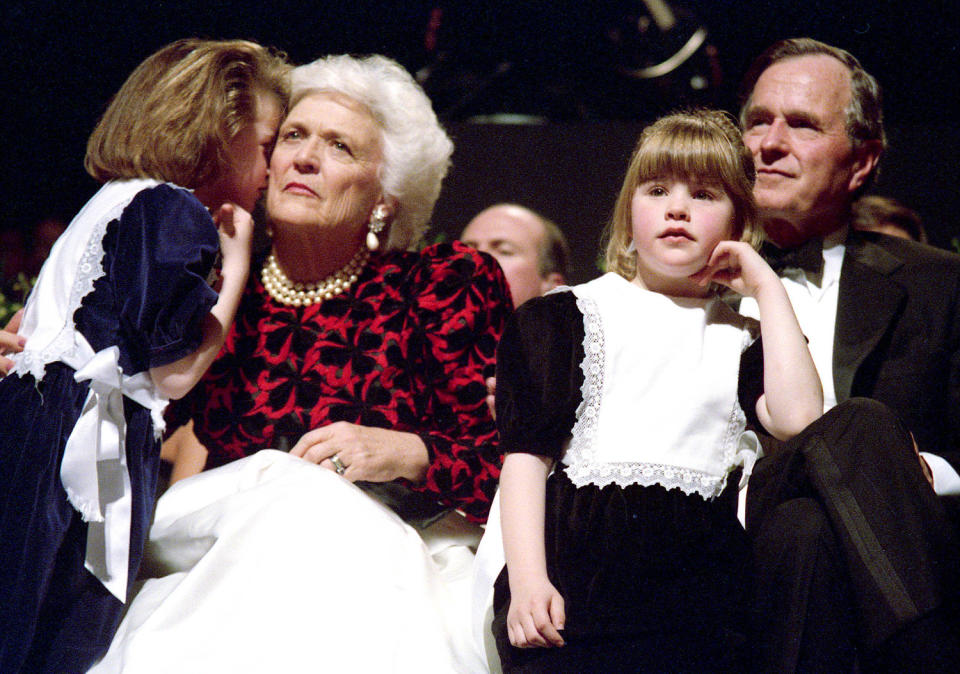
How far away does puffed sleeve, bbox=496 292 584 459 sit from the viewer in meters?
1.72

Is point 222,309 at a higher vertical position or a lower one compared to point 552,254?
higher

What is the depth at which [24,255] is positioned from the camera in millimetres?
3422

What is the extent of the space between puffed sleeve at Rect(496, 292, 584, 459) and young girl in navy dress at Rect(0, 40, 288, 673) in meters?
0.54

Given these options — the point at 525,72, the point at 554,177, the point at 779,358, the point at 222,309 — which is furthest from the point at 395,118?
the point at 525,72

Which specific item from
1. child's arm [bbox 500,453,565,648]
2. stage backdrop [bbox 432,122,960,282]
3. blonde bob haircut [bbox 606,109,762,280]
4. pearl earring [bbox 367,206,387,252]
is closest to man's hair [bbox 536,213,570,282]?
stage backdrop [bbox 432,122,960,282]

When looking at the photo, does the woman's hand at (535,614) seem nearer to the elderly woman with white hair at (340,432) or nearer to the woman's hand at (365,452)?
the elderly woman with white hair at (340,432)

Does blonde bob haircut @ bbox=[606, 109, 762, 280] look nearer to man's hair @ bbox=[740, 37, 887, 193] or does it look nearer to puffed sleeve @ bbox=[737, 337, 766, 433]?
puffed sleeve @ bbox=[737, 337, 766, 433]

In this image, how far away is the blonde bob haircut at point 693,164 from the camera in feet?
5.83

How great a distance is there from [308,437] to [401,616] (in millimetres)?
456

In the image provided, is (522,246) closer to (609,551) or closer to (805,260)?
(805,260)

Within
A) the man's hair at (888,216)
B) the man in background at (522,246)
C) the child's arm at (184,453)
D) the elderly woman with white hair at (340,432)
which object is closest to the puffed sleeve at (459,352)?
Result: the elderly woman with white hair at (340,432)

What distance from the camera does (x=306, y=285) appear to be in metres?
2.37

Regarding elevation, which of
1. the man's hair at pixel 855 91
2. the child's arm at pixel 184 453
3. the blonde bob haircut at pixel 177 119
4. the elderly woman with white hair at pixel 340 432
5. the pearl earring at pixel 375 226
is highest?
the man's hair at pixel 855 91

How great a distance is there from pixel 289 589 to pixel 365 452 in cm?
37
